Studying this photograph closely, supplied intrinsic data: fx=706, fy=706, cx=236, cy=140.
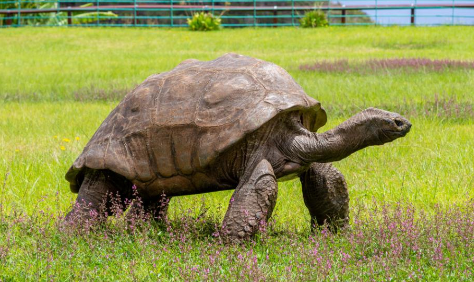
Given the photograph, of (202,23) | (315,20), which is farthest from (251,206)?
(202,23)

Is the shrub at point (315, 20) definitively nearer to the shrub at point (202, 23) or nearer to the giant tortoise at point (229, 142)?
the shrub at point (202, 23)

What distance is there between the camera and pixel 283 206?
5742 mm

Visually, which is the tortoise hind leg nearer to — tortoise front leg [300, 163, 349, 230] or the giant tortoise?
the giant tortoise

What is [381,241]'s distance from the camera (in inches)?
165

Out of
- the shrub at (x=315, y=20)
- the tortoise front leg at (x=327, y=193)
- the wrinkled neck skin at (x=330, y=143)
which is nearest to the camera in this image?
the wrinkled neck skin at (x=330, y=143)

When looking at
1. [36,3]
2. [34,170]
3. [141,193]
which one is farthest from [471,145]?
[36,3]

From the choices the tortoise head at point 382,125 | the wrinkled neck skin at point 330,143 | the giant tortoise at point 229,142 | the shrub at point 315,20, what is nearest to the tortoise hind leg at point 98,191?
the giant tortoise at point 229,142

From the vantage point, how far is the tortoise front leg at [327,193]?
499cm

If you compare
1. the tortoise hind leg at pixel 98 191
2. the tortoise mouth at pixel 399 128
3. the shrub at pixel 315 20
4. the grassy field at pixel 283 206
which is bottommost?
the grassy field at pixel 283 206

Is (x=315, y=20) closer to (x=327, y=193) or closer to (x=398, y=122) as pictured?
(x=327, y=193)

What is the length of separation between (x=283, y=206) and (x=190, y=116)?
4.77ft

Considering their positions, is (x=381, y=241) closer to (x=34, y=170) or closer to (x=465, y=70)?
(x=34, y=170)

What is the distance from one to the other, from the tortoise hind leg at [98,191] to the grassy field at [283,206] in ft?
0.52

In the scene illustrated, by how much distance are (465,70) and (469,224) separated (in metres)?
9.79
